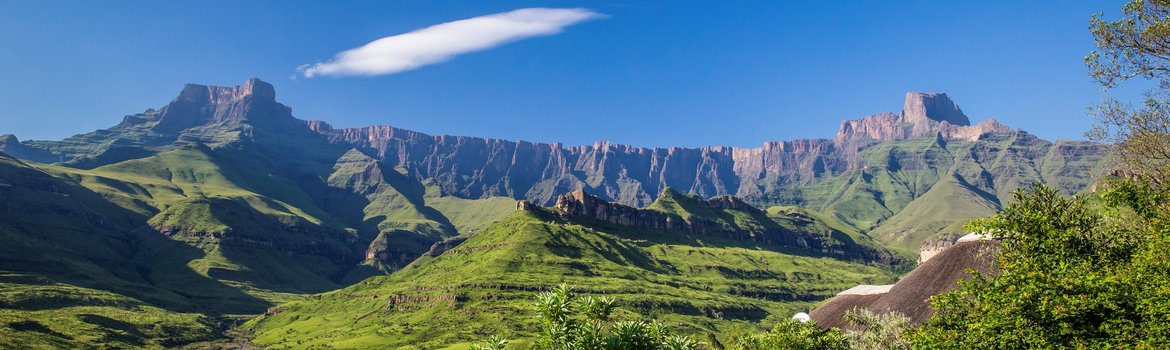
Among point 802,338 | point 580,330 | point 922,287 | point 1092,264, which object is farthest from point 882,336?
point 580,330

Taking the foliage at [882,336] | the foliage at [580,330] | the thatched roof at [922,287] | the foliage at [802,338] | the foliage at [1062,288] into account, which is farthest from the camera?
the thatched roof at [922,287]

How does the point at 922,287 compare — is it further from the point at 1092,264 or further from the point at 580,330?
→ the point at 580,330

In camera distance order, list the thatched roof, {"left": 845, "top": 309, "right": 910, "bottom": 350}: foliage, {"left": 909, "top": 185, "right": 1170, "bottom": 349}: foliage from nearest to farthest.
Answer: {"left": 909, "top": 185, "right": 1170, "bottom": 349}: foliage → {"left": 845, "top": 309, "right": 910, "bottom": 350}: foliage → the thatched roof

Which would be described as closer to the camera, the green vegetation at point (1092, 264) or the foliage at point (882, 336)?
the green vegetation at point (1092, 264)

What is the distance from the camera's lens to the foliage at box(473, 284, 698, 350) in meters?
24.9

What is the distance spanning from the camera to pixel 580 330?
82.9 ft

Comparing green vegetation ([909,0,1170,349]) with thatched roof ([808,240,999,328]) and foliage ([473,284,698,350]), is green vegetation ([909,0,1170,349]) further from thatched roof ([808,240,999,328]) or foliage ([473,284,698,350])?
thatched roof ([808,240,999,328])

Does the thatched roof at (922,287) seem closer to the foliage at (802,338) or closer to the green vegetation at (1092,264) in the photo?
the foliage at (802,338)

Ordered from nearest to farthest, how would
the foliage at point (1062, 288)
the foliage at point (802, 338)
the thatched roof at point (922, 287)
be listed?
the foliage at point (1062, 288) → the foliage at point (802, 338) → the thatched roof at point (922, 287)

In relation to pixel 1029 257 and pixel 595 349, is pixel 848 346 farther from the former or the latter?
pixel 595 349

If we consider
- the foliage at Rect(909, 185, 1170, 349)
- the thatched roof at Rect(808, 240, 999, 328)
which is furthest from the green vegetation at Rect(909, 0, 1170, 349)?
the thatched roof at Rect(808, 240, 999, 328)

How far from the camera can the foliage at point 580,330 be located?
979 inches

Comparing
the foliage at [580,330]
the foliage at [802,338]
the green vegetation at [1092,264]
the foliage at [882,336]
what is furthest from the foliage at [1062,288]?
the foliage at [580,330]

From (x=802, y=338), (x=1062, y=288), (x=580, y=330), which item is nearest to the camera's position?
(x=580, y=330)
